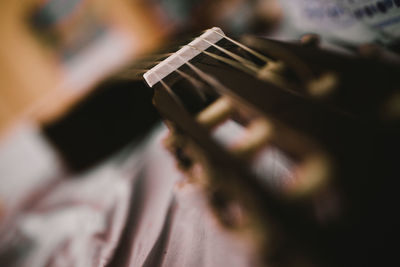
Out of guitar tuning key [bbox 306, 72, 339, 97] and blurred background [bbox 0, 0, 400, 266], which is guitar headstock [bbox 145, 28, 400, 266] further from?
blurred background [bbox 0, 0, 400, 266]

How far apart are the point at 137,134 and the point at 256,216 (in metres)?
2.91

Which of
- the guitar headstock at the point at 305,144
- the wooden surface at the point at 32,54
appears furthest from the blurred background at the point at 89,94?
the guitar headstock at the point at 305,144

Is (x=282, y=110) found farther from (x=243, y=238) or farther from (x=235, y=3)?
(x=235, y=3)

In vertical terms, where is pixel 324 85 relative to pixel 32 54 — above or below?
below

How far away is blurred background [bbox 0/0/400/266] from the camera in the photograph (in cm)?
141

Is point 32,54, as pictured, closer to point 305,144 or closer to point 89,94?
point 89,94

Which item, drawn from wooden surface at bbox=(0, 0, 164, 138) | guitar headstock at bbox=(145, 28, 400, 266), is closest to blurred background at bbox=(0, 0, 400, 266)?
wooden surface at bbox=(0, 0, 164, 138)

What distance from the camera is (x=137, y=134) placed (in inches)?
122

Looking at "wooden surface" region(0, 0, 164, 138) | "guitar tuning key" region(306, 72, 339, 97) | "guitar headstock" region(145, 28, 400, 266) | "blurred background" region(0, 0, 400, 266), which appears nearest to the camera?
"guitar headstock" region(145, 28, 400, 266)

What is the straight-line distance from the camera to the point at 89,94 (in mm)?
3029

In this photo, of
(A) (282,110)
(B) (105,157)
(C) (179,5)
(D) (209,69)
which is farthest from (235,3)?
(A) (282,110)

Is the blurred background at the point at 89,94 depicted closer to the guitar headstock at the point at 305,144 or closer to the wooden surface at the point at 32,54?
the wooden surface at the point at 32,54

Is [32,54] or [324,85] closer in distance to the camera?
[324,85]

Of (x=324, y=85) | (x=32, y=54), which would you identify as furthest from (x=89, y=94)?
(x=324, y=85)
